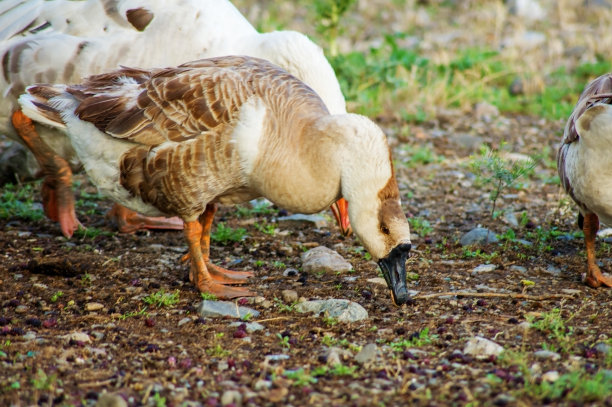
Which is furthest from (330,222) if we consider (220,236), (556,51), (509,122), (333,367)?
(556,51)

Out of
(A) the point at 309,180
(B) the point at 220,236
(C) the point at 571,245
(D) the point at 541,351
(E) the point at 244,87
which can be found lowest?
(B) the point at 220,236

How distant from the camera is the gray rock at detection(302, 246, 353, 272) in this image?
18.2 feet

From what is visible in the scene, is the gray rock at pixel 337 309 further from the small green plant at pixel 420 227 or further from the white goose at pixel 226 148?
the small green plant at pixel 420 227

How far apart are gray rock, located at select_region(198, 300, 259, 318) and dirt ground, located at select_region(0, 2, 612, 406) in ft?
0.30

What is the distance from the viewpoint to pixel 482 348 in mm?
3994

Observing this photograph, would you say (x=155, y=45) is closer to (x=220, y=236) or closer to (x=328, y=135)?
(x=220, y=236)

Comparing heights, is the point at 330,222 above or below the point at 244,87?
below

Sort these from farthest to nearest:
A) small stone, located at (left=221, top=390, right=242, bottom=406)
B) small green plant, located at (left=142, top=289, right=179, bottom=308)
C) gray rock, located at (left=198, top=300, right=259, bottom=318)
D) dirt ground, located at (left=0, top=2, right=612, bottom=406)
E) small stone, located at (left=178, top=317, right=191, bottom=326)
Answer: small green plant, located at (left=142, top=289, right=179, bottom=308) < gray rock, located at (left=198, top=300, right=259, bottom=318) < small stone, located at (left=178, top=317, right=191, bottom=326) < dirt ground, located at (left=0, top=2, right=612, bottom=406) < small stone, located at (left=221, top=390, right=242, bottom=406)

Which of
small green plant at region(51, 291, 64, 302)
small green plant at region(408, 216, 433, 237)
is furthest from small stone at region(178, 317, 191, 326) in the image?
small green plant at region(408, 216, 433, 237)

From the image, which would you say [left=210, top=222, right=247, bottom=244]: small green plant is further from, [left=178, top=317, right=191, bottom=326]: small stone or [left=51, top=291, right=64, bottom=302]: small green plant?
[left=178, top=317, right=191, bottom=326]: small stone

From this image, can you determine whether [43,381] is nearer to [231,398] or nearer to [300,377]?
[231,398]

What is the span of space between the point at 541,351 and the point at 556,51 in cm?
959

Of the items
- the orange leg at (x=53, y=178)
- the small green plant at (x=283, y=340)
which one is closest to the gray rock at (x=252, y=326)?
the small green plant at (x=283, y=340)

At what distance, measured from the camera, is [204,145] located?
4723 millimetres
